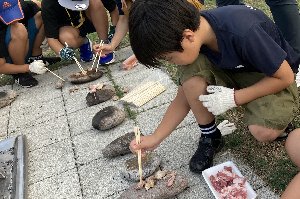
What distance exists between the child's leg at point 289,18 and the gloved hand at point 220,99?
120 cm

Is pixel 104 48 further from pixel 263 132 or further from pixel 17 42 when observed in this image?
pixel 263 132

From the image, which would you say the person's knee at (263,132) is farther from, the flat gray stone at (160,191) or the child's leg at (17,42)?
the child's leg at (17,42)

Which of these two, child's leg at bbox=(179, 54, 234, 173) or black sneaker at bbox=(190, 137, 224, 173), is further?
black sneaker at bbox=(190, 137, 224, 173)

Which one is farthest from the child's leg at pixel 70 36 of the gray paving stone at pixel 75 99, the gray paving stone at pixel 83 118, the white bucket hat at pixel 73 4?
the gray paving stone at pixel 83 118

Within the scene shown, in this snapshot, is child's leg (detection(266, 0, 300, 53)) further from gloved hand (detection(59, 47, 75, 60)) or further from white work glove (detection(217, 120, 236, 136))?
gloved hand (detection(59, 47, 75, 60))

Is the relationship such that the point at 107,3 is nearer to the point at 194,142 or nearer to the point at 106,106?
the point at 106,106

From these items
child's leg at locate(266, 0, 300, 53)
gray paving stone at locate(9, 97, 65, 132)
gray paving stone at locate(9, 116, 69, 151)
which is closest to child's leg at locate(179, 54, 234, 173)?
child's leg at locate(266, 0, 300, 53)

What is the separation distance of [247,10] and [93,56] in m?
3.28

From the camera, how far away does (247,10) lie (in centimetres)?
266

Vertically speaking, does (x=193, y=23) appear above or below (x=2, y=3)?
above

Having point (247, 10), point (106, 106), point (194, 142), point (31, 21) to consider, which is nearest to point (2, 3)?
point (31, 21)

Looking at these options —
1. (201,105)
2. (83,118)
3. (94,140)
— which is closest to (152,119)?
(94,140)

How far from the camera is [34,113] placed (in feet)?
15.2

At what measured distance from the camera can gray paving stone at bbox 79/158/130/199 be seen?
314 cm
